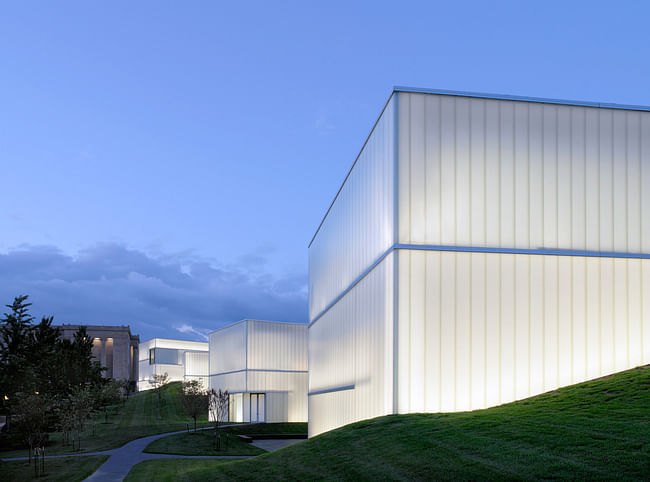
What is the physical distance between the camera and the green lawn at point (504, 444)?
9.37 metres

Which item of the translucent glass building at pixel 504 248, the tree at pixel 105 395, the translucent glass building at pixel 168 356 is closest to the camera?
the translucent glass building at pixel 504 248

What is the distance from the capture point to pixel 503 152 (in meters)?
18.8

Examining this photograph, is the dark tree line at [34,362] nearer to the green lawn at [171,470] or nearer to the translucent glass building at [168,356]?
the green lawn at [171,470]

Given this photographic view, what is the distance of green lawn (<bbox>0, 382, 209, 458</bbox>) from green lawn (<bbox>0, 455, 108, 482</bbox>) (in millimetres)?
4768

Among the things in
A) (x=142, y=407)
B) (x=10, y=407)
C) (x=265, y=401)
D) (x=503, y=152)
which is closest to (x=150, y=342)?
(x=142, y=407)

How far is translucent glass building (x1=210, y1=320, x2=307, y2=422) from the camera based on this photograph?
53750mm

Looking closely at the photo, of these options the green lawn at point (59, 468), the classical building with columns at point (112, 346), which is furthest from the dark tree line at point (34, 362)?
the classical building with columns at point (112, 346)

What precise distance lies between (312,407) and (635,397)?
24.4m

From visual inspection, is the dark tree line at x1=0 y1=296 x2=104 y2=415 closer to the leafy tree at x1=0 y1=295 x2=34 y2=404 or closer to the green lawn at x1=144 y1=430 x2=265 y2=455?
the leafy tree at x1=0 y1=295 x2=34 y2=404

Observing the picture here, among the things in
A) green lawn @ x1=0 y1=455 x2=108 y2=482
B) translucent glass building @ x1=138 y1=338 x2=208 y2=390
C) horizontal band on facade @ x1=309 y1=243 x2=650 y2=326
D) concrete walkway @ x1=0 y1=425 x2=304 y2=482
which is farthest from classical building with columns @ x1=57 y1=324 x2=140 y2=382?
horizontal band on facade @ x1=309 y1=243 x2=650 y2=326

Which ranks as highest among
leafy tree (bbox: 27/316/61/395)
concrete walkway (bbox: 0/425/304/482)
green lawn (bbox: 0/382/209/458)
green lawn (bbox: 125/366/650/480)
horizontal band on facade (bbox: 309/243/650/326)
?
horizontal band on facade (bbox: 309/243/650/326)

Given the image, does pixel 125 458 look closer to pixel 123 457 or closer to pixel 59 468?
pixel 123 457

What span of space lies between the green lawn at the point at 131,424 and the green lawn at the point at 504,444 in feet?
69.6

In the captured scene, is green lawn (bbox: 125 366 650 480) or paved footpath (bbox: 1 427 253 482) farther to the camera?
paved footpath (bbox: 1 427 253 482)
